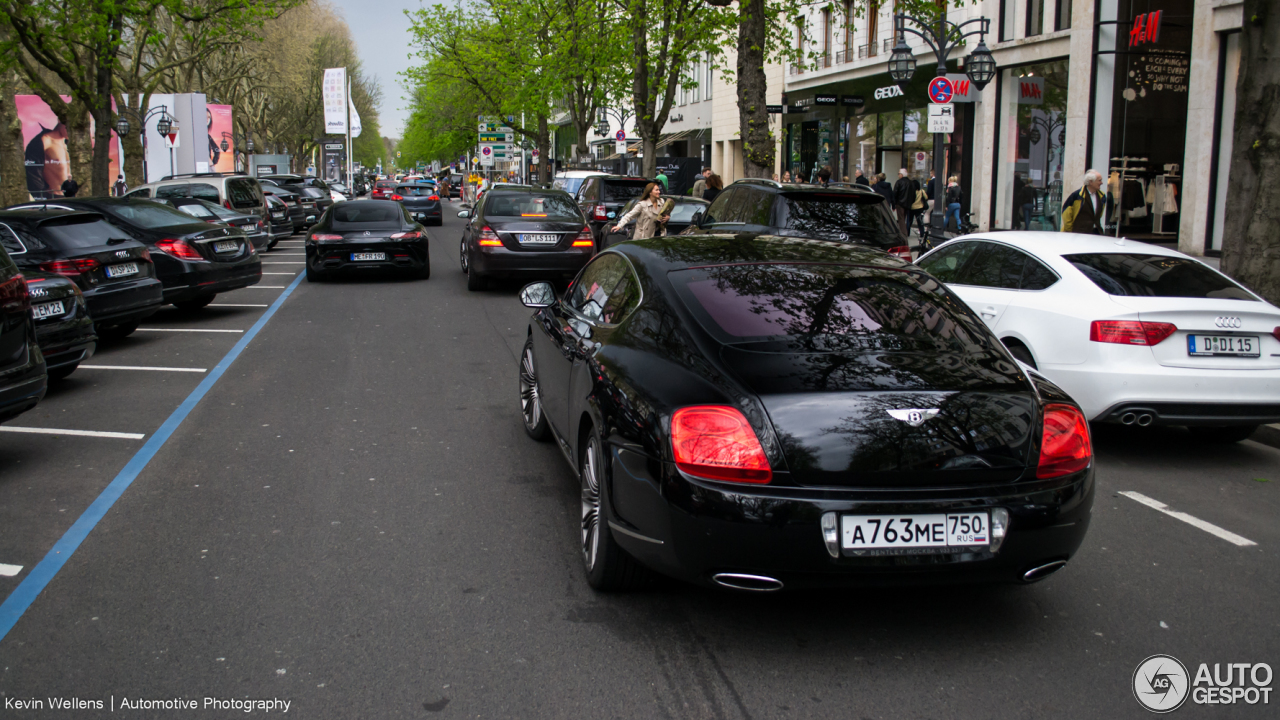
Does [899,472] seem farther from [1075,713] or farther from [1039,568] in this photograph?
[1075,713]

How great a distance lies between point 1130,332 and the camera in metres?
6.27

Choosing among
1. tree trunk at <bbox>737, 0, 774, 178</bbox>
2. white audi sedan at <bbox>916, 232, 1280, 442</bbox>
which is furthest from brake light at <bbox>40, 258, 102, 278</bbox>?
tree trunk at <bbox>737, 0, 774, 178</bbox>

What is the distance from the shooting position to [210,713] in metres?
3.28

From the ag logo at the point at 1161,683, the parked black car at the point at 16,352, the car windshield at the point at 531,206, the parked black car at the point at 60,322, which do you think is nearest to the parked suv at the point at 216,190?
the car windshield at the point at 531,206

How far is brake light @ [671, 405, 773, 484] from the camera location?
3484 mm

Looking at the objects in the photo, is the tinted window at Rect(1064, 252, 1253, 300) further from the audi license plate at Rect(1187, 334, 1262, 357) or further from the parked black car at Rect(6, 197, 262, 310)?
the parked black car at Rect(6, 197, 262, 310)

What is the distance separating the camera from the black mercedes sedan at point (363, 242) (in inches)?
661

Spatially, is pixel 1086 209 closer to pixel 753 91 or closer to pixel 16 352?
pixel 753 91

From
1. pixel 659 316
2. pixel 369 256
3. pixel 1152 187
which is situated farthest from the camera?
pixel 1152 187

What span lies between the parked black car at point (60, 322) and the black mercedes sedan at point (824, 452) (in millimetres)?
5751

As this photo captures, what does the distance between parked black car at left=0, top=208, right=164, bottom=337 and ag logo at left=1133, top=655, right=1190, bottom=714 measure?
9.55m

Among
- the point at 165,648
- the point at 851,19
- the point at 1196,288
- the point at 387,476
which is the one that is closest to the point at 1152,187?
the point at 851,19

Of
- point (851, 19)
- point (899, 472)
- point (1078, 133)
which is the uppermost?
point (851, 19)

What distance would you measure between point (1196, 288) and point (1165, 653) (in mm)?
3603
